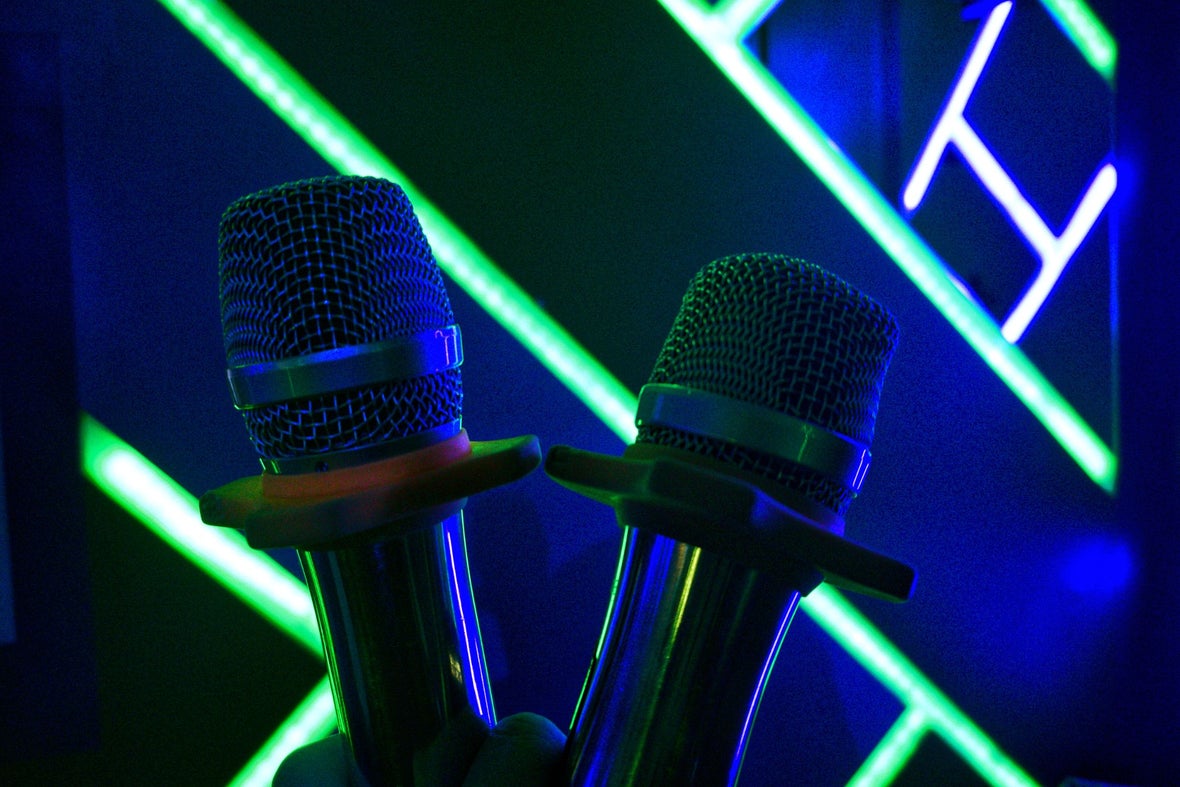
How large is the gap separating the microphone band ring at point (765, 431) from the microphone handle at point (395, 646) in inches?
5.9

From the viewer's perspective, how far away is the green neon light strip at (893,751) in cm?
102

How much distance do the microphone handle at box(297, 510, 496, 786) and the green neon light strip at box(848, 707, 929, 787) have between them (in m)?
0.79

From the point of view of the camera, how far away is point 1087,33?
3.45 ft

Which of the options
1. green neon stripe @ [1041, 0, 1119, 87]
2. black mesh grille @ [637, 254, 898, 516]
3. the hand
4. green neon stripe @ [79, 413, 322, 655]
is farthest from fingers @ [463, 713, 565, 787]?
green neon stripe @ [1041, 0, 1119, 87]

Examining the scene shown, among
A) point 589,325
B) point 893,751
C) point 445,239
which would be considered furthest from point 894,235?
point 893,751

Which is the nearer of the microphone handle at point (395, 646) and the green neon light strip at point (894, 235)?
the microphone handle at point (395, 646)

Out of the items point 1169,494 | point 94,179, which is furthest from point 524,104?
point 1169,494

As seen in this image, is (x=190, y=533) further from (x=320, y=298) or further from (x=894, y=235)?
(x=894, y=235)

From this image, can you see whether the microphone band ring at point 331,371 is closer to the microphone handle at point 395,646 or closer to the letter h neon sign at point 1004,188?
the microphone handle at point 395,646

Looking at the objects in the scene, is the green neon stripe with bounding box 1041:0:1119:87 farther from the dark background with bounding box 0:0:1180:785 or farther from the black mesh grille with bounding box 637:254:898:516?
the black mesh grille with bounding box 637:254:898:516

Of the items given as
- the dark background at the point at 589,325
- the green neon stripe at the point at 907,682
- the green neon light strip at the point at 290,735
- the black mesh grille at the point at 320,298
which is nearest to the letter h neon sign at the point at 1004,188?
the dark background at the point at 589,325

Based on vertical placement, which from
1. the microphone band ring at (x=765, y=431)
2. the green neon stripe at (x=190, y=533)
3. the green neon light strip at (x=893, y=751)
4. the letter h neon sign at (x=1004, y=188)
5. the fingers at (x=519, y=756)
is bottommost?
the green neon light strip at (x=893, y=751)

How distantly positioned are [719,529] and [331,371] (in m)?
0.19

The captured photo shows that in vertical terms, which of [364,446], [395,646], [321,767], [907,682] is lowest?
[907,682]
